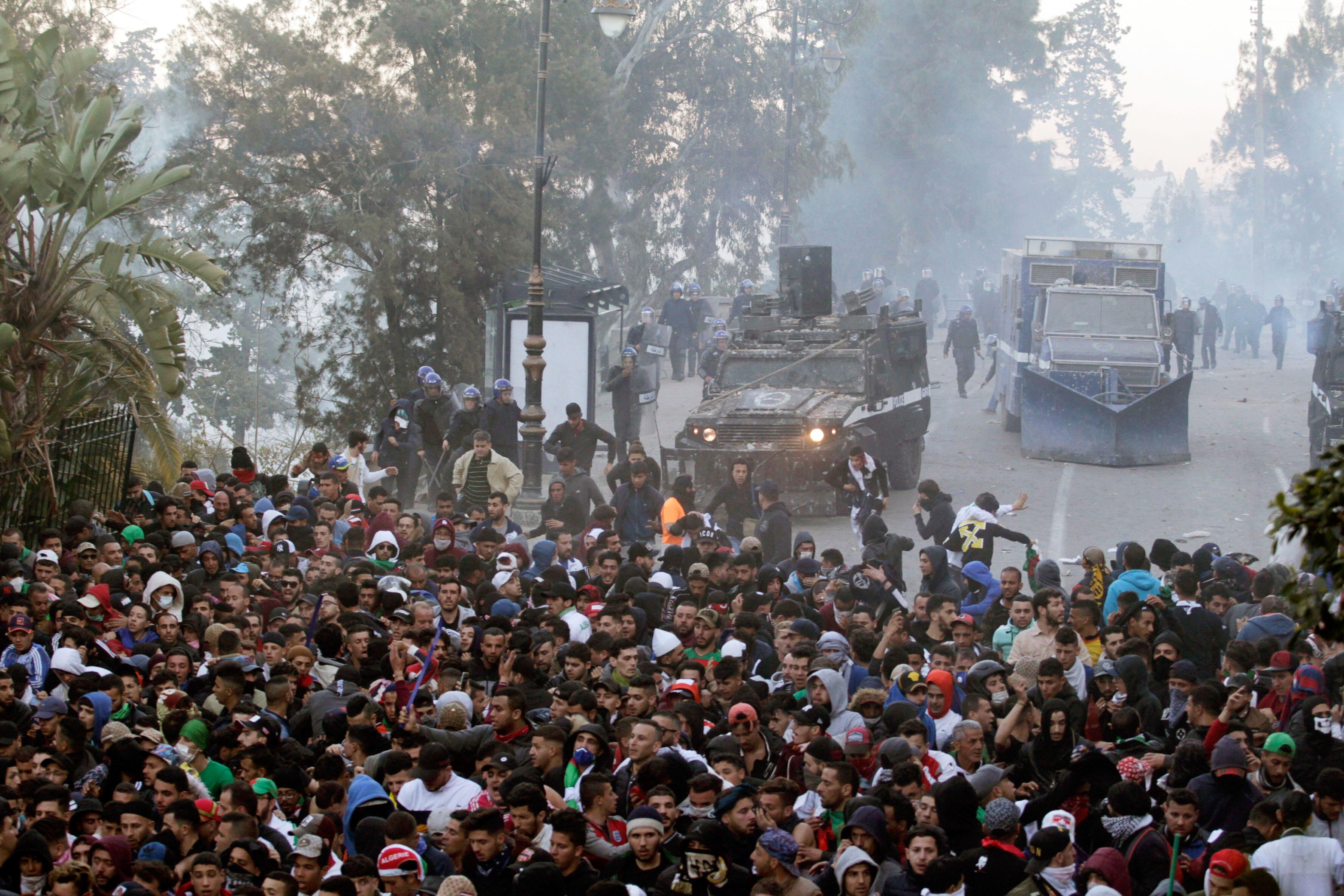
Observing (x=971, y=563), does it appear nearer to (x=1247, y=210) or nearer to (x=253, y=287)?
(x=253, y=287)

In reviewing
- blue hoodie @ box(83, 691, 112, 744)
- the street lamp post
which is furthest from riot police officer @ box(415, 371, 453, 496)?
blue hoodie @ box(83, 691, 112, 744)

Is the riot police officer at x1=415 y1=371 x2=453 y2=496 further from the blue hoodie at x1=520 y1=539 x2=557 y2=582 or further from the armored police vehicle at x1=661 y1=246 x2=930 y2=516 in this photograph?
the blue hoodie at x1=520 y1=539 x2=557 y2=582

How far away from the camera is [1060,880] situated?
19.7 ft

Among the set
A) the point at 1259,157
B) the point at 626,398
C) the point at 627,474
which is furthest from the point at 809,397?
the point at 1259,157

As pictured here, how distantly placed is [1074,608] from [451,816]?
184 inches

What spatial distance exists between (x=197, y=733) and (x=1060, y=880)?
4.33 m

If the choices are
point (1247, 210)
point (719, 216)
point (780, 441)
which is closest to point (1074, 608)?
point (780, 441)

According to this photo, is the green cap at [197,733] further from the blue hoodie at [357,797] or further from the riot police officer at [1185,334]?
the riot police officer at [1185,334]

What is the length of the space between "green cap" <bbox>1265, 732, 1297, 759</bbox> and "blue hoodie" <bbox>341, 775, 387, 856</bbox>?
4038mm

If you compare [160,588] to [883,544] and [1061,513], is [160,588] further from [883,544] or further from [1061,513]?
[1061,513]

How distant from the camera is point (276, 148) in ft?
74.7

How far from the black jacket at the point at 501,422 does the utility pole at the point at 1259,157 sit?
137 feet

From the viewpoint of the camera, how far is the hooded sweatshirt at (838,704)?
7.84m

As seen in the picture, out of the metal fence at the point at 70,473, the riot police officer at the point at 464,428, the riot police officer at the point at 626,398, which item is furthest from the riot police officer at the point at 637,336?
the metal fence at the point at 70,473
